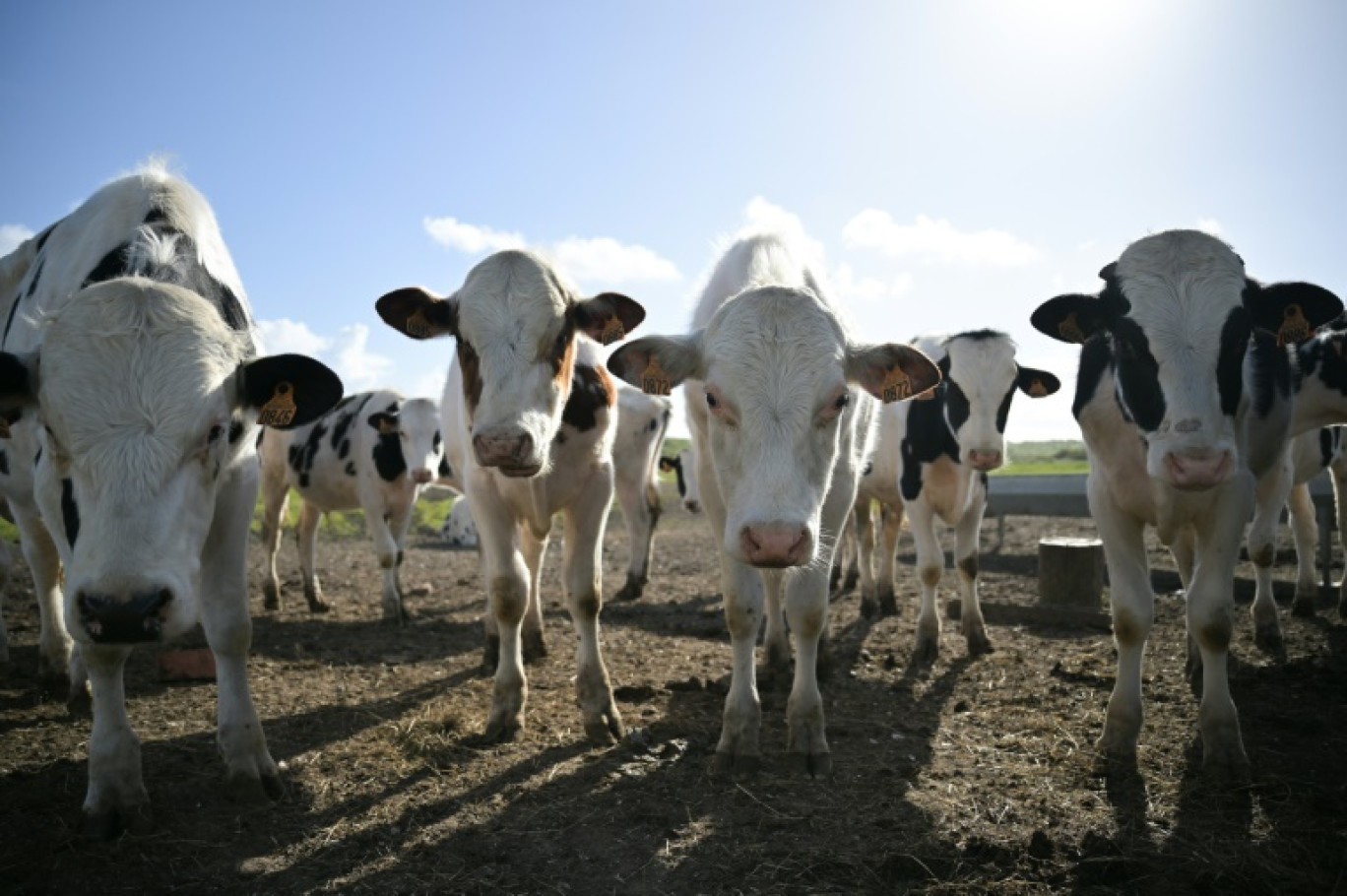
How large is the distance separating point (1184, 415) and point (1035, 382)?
12.4 ft

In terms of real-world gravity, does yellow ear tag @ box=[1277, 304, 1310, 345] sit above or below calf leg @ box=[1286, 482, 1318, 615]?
above

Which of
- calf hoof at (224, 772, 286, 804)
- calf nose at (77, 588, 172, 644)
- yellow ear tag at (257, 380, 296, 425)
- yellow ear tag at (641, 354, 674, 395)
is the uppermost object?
yellow ear tag at (641, 354, 674, 395)

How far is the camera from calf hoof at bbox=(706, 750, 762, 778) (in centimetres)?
438

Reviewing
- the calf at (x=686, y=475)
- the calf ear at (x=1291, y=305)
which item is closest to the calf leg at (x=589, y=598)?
the calf ear at (x=1291, y=305)

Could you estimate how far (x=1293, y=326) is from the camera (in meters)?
4.57

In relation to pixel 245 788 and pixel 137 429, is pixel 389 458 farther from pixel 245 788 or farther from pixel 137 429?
pixel 137 429

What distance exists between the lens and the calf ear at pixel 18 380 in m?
3.44

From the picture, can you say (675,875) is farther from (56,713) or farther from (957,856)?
(56,713)

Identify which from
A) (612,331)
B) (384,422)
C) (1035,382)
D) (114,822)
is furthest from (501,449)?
(384,422)

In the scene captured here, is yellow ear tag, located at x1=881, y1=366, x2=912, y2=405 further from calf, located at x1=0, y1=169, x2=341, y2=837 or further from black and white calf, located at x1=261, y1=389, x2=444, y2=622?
black and white calf, located at x1=261, y1=389, x2=444, y2=622

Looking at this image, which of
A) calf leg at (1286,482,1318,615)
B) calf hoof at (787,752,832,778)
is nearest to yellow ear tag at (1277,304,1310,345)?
calf hoof at (787,752,832,778)

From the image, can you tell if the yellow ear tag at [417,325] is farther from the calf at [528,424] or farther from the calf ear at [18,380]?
the calf ear at [18,380]

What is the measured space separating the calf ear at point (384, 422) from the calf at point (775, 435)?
7.33 meters

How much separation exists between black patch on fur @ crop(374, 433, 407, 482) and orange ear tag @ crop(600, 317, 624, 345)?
22.5 feet
